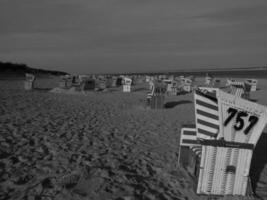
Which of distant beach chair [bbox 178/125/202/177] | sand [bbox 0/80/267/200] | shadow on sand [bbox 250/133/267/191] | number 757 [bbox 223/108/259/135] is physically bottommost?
shadow on sand [bbox 250/133/267/191]

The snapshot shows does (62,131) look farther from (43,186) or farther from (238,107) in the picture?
(238,107)

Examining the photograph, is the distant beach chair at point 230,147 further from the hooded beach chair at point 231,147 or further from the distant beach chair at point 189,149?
the distant beach chair at point 189,149

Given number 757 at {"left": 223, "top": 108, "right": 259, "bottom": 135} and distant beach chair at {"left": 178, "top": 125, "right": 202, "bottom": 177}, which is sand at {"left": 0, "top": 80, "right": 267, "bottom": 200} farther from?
number 757 at {"left": 223, "top": 108, "right": 259, "bottom": 135}

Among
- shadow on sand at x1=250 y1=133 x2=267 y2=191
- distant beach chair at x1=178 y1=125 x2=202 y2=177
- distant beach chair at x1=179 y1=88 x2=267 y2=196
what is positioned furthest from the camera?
shadow on sand at x1=250 y1=133 x2=267 y2=191

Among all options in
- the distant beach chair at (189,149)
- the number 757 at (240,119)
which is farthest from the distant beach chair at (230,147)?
the distant beach chair at (189,149)

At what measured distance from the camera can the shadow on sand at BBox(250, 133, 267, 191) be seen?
4.44m

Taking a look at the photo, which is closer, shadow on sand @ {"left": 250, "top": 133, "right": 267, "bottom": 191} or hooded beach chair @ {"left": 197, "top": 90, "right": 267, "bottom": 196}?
hooded beach chair @ {"left": 197, "top": 90, "right": 267, "bottom": 196}

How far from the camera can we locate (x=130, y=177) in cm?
406

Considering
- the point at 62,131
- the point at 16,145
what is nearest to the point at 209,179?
the point at 16,145

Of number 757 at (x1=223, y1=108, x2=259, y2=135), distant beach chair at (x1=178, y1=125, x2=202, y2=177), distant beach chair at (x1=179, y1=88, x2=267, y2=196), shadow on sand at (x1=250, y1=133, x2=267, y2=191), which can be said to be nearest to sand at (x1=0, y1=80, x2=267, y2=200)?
shadow on sand at (x1=250, y1=133, x2=267, y2=191)

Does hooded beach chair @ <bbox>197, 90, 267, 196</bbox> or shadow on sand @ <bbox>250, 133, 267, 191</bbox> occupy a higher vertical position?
hooded beach chair @ <bbox>197, 90, 267, 196</bbox>

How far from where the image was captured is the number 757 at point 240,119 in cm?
356

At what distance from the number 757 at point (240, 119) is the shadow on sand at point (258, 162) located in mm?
1063

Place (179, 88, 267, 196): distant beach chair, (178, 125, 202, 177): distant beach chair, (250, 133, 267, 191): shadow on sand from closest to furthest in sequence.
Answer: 1. (179, 88, 267, 196): distant beach chair
2. (178, 125, 202, 177): distant beach chair
3. (250, 133, 267, 191): shadow on sand
